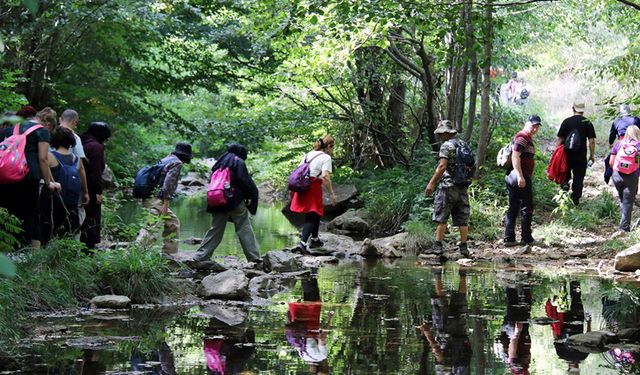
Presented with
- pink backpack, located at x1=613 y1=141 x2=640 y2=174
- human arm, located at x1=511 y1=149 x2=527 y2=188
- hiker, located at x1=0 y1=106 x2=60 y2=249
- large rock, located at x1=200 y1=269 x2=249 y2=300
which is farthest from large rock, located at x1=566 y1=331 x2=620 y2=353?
pink backpack, located at x1=613 y1=141 x2=640 y2=174

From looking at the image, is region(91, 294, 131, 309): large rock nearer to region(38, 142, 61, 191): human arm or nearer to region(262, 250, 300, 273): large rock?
region(38, 142, 61, 191): human arm

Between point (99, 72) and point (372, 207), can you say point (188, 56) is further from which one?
point (372, 207)

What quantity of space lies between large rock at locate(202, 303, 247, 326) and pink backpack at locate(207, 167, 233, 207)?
265 cm

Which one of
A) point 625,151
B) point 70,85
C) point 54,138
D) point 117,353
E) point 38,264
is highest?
point 70,85

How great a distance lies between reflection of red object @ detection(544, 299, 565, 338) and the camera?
281 inches

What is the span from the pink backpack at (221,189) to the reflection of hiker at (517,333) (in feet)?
12.0

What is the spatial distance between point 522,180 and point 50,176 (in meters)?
7.07

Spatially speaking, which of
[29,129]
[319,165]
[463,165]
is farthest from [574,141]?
[29,129]

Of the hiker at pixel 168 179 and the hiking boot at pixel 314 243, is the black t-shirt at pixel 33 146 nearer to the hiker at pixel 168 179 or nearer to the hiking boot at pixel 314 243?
the hiker at pixel 168 179

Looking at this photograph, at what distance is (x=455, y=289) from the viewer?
9.51 metres

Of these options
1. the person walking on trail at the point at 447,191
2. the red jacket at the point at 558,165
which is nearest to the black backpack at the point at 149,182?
the person walking on trail at the point at 447,191

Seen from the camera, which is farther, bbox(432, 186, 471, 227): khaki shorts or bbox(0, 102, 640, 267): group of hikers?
bbox(432, 186, 471, 227): khaki shorts

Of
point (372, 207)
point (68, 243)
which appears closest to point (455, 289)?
point (68, 243)

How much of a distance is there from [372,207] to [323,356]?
12.1m
